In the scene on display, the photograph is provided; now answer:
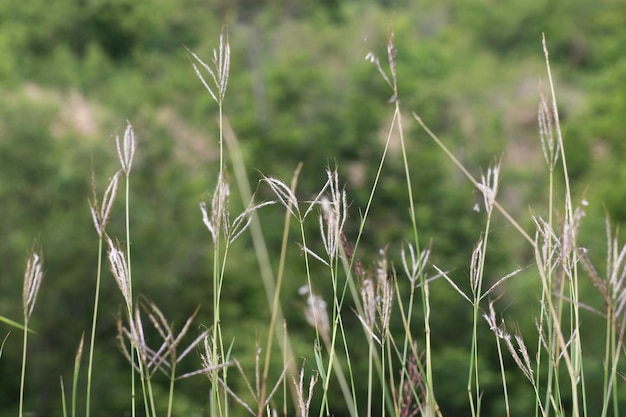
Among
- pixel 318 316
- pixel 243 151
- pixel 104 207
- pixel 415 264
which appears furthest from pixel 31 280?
pixel 243 151

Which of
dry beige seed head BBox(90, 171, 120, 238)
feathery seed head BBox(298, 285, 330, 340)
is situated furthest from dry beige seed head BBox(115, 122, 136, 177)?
feathery seed head BBox(298, 285, 330, 340)

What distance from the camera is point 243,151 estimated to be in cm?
1623

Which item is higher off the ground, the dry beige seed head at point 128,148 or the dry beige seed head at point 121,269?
the dry beige seed head at point 128,148

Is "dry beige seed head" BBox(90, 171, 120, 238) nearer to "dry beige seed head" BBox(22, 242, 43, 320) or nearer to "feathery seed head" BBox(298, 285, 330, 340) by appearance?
"dry beige seed head" BBox(22, 242, 43, 320)

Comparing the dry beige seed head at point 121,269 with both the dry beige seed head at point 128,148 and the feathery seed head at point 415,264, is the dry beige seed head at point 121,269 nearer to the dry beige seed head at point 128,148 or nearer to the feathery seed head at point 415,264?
the dry beige seed head at point 128,148

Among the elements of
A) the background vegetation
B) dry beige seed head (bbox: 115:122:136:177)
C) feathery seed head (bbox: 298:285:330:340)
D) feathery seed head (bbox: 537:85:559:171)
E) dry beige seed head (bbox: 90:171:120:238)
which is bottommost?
the background vegetation

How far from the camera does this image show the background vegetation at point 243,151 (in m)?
13.0

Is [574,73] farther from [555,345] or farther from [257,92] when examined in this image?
[555,345]

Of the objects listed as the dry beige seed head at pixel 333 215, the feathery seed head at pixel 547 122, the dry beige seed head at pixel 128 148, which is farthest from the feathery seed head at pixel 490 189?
the dry beige seed head at pixel 128 148

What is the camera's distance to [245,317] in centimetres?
1536

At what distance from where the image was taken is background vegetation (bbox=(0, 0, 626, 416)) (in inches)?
513

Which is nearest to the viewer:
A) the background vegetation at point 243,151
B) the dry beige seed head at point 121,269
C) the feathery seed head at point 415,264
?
the dry beige seed head at point 121,269

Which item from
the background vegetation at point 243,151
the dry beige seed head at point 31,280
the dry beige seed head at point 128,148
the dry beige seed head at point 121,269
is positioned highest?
the dry beige seed head at point 128,148

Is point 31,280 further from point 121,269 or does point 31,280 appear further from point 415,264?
point 415,264
